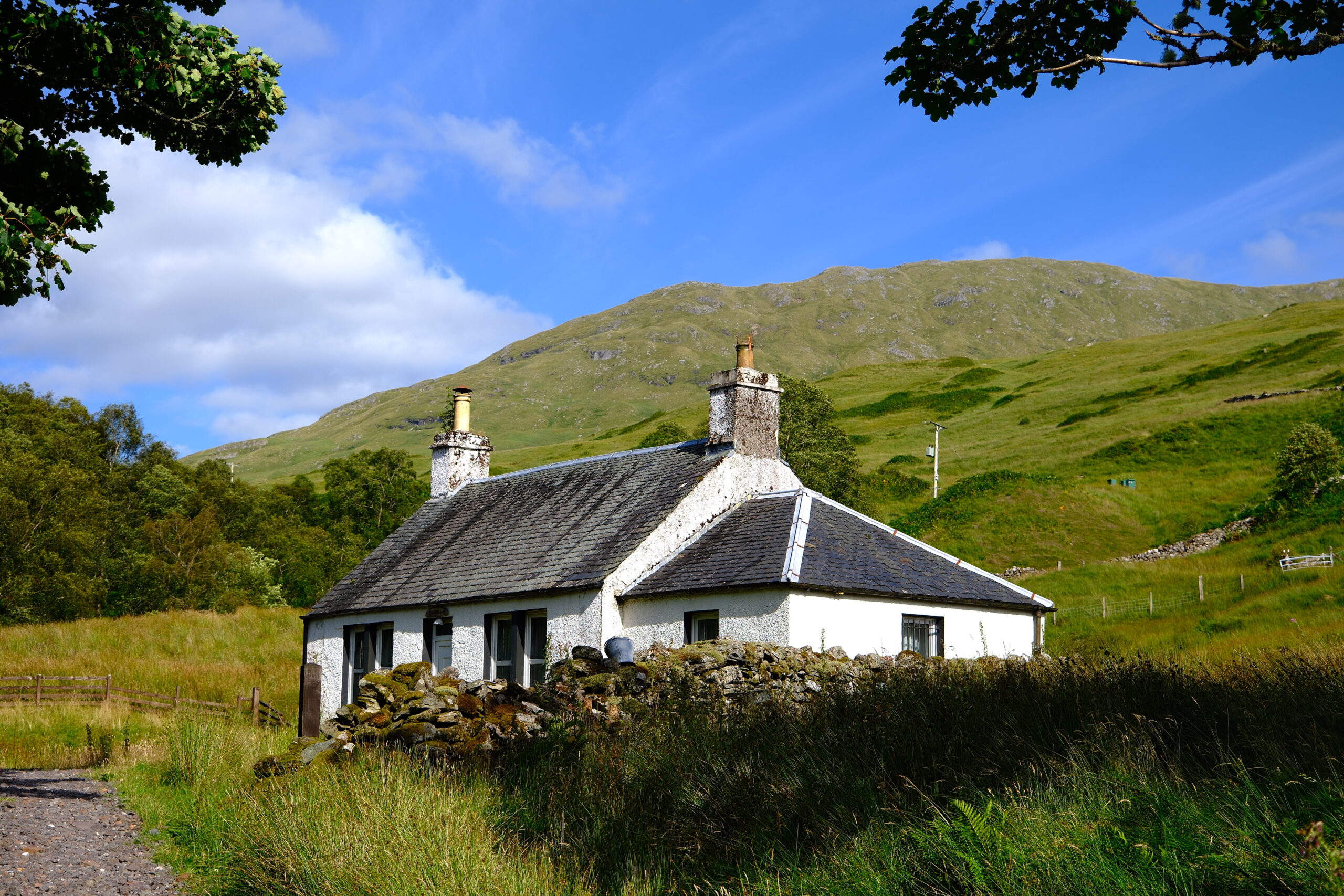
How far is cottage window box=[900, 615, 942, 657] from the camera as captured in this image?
1839 centimetres

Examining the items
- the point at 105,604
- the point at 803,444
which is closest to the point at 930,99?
the point at 803,444

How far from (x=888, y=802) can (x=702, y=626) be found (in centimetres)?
1189

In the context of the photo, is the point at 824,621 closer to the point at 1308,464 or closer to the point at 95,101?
the point at 95,101

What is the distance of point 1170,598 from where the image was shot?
30.1 meters

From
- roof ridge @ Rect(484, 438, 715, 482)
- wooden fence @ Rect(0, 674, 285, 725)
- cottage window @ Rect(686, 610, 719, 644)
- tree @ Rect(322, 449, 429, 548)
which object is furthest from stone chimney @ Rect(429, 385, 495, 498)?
tree @ Rect(322, 449, 429, 548)

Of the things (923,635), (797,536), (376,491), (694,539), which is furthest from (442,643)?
(376,491)

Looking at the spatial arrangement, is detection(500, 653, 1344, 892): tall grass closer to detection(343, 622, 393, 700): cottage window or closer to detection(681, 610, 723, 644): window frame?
detection(681, 610, 723, 644): window frame

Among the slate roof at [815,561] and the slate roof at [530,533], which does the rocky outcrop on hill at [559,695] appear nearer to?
the slate roof at [815,561]

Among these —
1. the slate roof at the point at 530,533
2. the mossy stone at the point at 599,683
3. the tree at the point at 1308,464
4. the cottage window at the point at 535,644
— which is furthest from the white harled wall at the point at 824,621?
the tree at the point at 1308,464

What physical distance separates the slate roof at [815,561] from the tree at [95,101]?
1044 centimetres

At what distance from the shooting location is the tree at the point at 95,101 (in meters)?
9.11

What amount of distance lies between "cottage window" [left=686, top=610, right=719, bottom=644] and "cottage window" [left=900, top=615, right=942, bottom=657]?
336 centimetres

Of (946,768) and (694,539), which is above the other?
(694,539)

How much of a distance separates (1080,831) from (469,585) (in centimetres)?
1785
